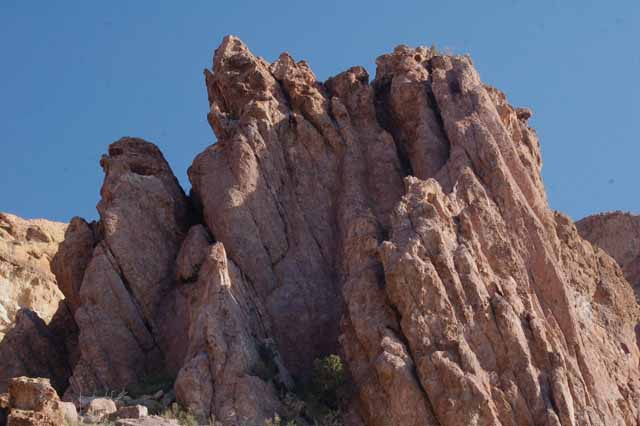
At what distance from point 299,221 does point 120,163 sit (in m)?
7.49

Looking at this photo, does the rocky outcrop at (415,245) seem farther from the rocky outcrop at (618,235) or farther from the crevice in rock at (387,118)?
the rocky outcrop at (618,235)

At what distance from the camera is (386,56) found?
50594 mm

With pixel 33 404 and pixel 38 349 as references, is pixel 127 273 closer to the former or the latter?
pixel 38 349

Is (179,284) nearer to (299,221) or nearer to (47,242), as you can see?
(299,221)

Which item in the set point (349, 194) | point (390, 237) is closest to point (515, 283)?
point (390, 237)

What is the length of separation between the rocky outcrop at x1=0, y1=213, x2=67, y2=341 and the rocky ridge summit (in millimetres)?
13859

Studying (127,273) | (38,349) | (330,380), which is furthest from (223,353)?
(38,349)

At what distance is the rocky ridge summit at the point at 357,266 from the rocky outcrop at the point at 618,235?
15.2 meters

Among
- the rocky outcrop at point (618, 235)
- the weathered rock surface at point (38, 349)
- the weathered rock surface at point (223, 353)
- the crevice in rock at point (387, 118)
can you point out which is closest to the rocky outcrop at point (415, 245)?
the crevice in rock at point (387, 118)

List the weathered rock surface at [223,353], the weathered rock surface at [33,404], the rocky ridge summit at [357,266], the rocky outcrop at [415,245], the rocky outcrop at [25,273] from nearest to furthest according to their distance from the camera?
the weathered rock surface at [33,404] → the weathered rock surface at [223,353] → the rocky outcrop at [415,245] → the rocky ridge summit at [357,266] → the rocky outcrop at [25,273]

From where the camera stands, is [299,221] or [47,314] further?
[47,314]

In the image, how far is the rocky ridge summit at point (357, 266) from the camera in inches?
1473

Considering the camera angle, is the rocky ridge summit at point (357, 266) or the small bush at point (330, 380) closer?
the rocky ridge summit at point (357, 266)

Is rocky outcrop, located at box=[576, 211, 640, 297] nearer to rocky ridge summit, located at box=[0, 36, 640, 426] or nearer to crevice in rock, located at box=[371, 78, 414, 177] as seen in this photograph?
rocky ridge summit, located at box=[0, 36, 640, 426]
